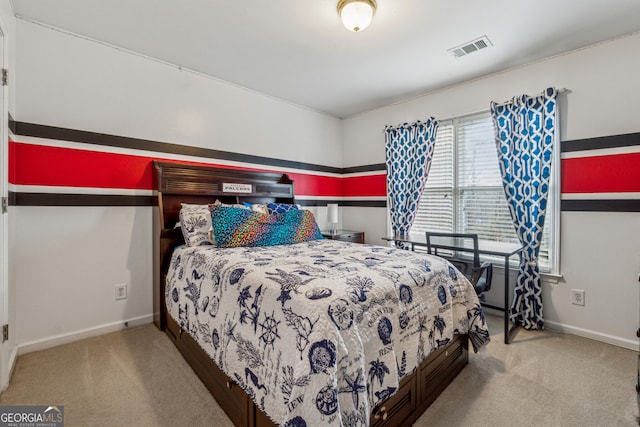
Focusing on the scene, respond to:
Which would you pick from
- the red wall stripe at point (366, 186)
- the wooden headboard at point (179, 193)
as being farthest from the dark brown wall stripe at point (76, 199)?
the red wall stripe at point (366, 186)

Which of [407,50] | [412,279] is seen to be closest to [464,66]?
[407,50]

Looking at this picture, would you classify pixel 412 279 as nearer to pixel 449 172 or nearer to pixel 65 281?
pixel 449 172

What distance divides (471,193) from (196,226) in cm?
288

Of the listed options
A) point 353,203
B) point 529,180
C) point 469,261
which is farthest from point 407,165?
point 469,261

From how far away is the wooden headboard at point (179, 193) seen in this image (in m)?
2.55

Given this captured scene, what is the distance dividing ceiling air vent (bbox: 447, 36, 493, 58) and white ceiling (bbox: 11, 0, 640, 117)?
60 millimetres

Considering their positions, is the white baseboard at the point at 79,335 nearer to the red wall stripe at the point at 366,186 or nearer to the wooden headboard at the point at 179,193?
the wooden headboard at the point at 179,193

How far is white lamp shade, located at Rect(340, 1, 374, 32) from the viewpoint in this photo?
1905mm

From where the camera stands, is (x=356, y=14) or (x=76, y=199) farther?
(x=76, y=199)

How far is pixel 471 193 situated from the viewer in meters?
3.28

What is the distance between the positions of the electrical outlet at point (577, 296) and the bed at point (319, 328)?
1346mm

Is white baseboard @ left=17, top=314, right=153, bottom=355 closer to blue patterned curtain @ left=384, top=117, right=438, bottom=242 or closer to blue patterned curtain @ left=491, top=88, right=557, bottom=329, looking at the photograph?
blue patterned curtain @ left=384, top=117, right=438, bottom=242

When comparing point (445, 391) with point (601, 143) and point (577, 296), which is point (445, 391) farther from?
point (601, 143)

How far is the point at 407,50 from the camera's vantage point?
2598mm
